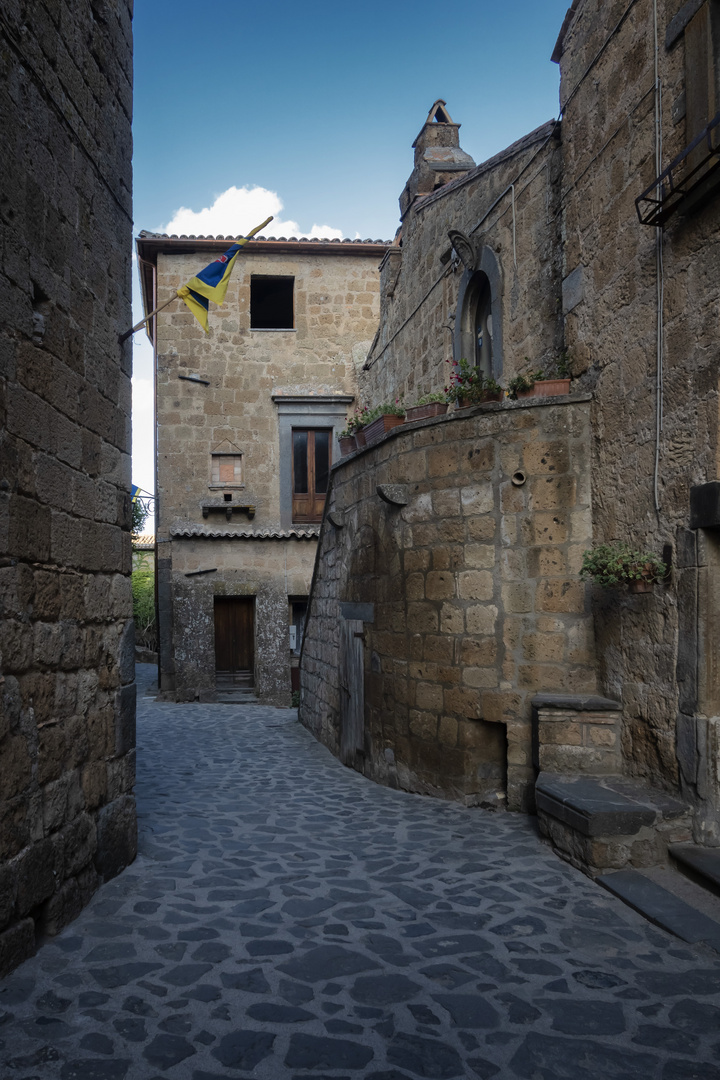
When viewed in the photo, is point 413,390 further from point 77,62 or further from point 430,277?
point 77,62

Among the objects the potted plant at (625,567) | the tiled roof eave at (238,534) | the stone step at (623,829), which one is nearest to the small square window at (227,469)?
the tiled roof eave at (238,534)

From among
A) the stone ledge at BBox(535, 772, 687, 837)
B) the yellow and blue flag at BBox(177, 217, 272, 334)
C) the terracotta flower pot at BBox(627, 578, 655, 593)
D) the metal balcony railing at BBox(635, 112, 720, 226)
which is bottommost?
the stone ledge at BBox(535, 772, 687, 837)

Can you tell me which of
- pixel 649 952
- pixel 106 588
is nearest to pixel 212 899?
pixel 106 588

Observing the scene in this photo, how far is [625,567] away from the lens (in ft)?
16.1

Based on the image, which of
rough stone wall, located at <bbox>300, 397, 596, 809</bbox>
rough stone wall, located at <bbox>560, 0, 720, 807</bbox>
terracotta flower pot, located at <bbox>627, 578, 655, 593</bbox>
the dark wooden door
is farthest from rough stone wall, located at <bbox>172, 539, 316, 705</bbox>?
terracotta flower pot, located at <bbox>627, 578, 655, 593</bbox>

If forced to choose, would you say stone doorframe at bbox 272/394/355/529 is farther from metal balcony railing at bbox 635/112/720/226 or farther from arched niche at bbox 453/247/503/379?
metal balcony railing at bbox 635/112/720/226

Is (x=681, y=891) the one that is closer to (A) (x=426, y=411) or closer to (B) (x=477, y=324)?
(A) (x=426, y=411)

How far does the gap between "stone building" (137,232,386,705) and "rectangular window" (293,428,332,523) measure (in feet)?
0.07

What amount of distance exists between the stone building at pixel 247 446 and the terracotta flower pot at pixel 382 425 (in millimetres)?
7549

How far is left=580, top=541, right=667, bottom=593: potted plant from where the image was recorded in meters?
4.77

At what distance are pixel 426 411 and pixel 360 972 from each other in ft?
15.2

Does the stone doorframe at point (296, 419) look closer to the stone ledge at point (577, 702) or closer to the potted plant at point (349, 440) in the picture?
the potted plant at point (349, 440)

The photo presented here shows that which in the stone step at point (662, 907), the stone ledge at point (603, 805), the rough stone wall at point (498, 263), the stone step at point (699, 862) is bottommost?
the stone step at point (662, 907)

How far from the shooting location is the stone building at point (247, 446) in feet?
48.3
